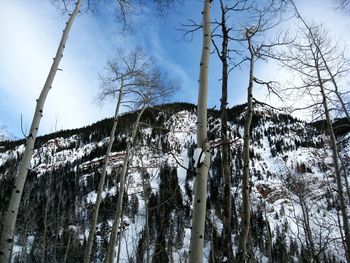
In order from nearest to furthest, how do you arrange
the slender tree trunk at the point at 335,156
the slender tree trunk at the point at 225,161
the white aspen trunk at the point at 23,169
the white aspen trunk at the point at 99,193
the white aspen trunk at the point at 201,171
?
the white aspen trunk at the point at 201,171
the white aspen trunk at the point at 23,169
the slender tree trunk at the point at 225,161
the white aspen trunk at the point at 99,193
the slender tree trunk at the point at 335,156

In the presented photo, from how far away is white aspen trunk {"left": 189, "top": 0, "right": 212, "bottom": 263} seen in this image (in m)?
3.39

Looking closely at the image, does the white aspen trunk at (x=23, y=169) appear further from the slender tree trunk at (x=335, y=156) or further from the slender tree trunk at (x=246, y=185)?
the slender tree trunk at (x=335, y=156)

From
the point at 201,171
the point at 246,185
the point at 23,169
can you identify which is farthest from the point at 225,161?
the point at 23,169

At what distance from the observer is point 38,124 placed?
5676mm

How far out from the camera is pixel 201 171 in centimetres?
371

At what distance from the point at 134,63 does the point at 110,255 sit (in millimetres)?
6308

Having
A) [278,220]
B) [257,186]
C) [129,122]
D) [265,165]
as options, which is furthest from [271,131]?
[129,122]

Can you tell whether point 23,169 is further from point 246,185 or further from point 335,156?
point 335,156

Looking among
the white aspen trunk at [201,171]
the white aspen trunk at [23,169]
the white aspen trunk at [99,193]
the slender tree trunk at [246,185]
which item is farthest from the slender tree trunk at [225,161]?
the white aspen trunk at [99,193]

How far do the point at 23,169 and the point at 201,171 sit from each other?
3.01m

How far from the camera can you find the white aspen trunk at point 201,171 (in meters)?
3.39

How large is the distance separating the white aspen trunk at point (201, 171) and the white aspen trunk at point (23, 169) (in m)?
2.80

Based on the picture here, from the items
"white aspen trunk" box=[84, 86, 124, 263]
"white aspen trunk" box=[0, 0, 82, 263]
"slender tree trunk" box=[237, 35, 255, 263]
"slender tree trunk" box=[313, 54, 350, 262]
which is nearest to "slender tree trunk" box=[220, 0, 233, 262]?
"slender tree trunk" box=[237, 35, 255, 263]

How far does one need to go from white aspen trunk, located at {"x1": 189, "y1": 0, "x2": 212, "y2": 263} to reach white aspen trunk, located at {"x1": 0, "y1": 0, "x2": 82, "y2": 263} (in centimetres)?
280
